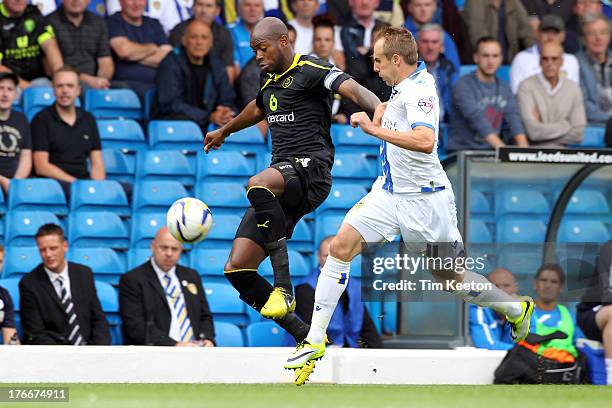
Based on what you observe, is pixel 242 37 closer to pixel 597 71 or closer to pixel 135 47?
pixel 135 47

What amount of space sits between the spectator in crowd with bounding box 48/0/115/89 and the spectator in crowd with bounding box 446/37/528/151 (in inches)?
147

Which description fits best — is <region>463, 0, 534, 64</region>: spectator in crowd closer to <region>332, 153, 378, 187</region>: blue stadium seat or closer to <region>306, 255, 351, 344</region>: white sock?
<region>332, 153, 378, 187</region>: blue stadium seat

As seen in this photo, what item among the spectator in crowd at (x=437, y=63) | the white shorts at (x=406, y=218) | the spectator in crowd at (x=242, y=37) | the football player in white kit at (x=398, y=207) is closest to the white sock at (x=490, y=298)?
the football player in white kit at (x=398, y=207)

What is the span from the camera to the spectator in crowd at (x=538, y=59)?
1412cm

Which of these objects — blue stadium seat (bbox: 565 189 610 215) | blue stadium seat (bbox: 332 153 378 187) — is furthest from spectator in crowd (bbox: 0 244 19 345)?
blue stadium seat (bbox: 565 189 610 215)

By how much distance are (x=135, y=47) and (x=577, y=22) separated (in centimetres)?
546

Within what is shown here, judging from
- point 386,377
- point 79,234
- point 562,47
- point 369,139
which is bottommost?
point 386,377

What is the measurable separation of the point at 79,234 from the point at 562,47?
19.9ft

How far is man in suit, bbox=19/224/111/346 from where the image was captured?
1068cm

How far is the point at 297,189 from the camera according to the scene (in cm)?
884

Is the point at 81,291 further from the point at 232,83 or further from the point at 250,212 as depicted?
the point at 232,83

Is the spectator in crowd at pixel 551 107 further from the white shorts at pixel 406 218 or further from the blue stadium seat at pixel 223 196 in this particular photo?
the white shorts at pixel 406 218

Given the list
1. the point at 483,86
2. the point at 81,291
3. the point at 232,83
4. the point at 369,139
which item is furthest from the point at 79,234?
the point at 483,86

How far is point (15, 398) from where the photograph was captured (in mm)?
7703
